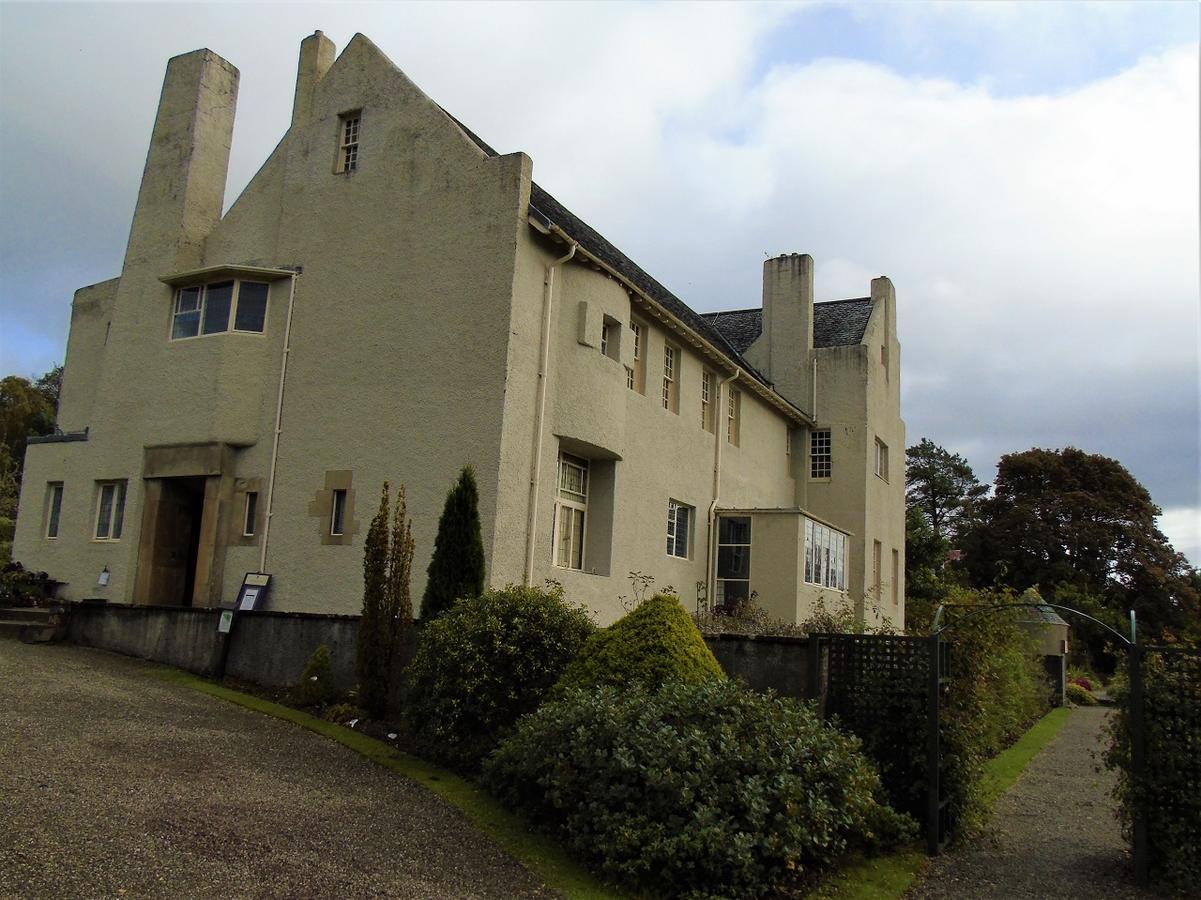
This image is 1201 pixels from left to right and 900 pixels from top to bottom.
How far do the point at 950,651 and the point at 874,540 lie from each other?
61.4ft

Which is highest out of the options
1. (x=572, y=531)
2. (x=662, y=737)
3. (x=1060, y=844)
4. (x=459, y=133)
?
Answer: (x=459, y=133)

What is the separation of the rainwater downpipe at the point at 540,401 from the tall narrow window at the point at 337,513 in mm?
3353

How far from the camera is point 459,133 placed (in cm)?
1742

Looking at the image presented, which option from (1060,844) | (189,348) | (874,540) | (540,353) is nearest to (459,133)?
(540,353)

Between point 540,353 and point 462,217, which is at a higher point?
point 462,217

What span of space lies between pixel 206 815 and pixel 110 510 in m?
12.9

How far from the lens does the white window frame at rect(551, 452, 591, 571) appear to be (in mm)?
17938

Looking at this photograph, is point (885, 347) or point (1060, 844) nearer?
point (1060, 844)

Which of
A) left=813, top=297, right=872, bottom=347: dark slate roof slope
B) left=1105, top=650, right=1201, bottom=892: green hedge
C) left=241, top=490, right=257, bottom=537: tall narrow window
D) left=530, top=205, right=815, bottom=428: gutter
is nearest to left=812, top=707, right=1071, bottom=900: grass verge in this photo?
left=1105, top=650, right=1201, bottom=892: green hedge

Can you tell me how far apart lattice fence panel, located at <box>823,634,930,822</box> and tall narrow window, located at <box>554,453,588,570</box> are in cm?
756

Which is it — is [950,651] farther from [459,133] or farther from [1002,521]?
[1002,521]

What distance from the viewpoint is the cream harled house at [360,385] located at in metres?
16.6

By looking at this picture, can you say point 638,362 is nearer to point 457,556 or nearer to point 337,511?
point 337,511

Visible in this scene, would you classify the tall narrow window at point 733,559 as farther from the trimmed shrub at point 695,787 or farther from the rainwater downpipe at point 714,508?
the trimmed shrub at point 695,787
